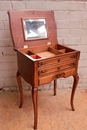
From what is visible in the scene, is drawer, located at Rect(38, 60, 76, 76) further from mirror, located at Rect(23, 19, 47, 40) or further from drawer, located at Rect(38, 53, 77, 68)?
mirror, located at Rect(23, 19, 47, 40)

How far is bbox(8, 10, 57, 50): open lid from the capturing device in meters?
1.26

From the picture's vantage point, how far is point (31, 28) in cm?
134

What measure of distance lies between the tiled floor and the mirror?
739 mm

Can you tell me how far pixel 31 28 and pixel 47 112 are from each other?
0.84 m

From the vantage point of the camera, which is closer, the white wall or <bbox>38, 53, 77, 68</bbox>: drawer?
<bbox>38, 53, 77, 68</bbox>: drawer

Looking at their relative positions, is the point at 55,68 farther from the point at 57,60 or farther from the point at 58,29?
the point at 58,29

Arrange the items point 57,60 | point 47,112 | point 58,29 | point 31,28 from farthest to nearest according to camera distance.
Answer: point 58,29
point 47,112
point 31,28
point 57,60

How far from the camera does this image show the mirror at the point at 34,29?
1.31 metres

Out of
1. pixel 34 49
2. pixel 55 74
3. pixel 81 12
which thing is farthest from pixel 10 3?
pixel 55 74

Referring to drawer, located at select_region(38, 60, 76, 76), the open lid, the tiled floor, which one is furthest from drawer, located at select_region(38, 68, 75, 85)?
the tiled floor

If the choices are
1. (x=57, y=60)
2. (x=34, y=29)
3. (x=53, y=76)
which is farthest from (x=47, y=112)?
(x=34, y=29)

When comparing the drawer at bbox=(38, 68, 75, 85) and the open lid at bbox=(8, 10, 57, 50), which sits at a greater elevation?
the open lid at bbox=(8, 10, 57, 50)

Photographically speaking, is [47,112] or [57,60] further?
[47,112]

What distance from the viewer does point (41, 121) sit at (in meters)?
1.39
